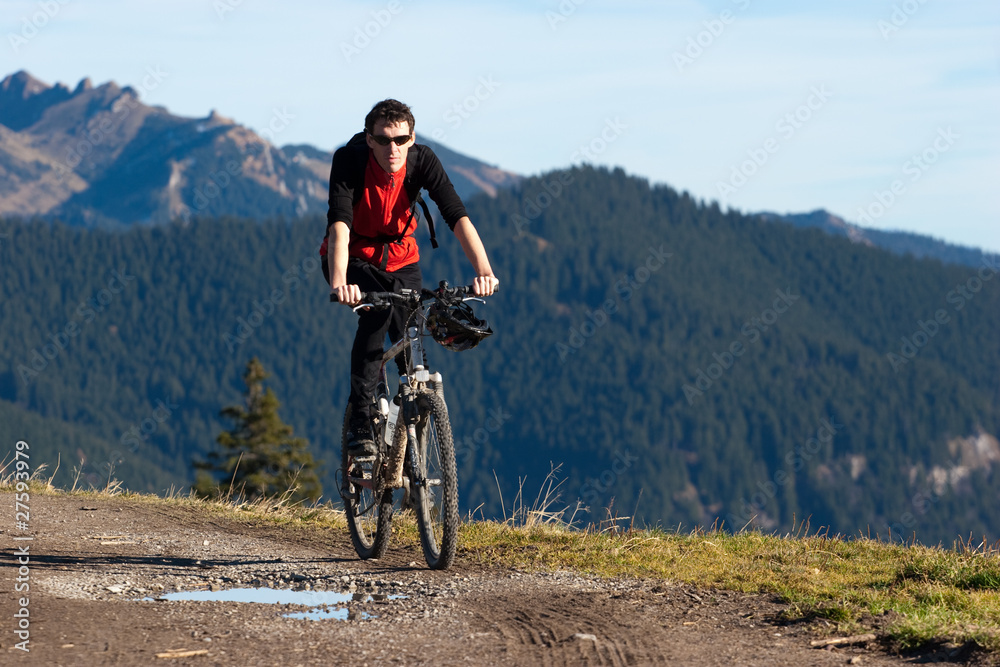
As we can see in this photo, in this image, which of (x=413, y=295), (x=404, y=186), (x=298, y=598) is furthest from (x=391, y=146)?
(x=298, y=598)

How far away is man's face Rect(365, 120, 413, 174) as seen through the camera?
594cm

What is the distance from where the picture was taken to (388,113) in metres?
5.93

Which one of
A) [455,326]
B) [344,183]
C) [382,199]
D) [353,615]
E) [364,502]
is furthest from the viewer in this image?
[364,502]

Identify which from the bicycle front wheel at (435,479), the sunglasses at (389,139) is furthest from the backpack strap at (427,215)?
the bicycle front wheel at (435,479)

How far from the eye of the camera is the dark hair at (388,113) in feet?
19.5

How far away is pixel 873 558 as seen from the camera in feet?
23.5

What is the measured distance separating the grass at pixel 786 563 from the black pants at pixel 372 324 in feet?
4.13

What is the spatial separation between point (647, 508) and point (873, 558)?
191 m

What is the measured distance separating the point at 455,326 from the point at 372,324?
702 mm

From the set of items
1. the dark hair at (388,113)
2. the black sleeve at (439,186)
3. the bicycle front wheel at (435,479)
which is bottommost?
A: the bicycle front wheel at (435,479)

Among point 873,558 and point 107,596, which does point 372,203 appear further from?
point 873,558

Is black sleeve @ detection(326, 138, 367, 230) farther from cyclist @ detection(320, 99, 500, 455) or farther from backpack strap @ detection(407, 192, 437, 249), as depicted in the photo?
backpack strap @ detection(407, 192, 437, 249)

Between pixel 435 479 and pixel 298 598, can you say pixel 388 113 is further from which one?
pixel 298 598

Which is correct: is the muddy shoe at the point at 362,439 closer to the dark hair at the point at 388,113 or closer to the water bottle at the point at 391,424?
the water bottle at the point at 391,424
